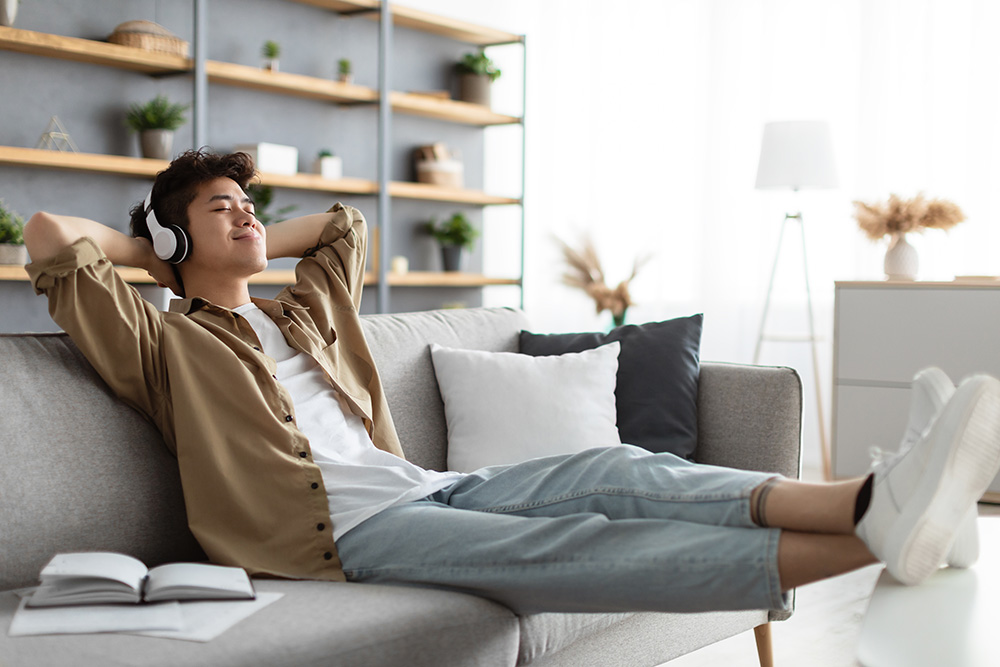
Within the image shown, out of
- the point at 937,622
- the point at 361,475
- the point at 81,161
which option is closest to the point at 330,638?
the point at 361,475

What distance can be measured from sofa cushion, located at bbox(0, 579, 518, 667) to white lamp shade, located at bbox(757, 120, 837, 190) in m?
3.15

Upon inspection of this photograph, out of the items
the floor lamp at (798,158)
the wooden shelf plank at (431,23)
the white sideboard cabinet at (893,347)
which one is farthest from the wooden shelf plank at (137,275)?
the white sideboard cabinet at (893,347)

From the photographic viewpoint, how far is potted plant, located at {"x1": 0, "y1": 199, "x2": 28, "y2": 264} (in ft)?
11.0

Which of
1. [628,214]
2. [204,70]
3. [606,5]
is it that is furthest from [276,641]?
[606,5]

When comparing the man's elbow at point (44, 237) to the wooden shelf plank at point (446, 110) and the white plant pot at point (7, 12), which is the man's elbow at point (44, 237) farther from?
the wooden shelf plank at point (446, 110)

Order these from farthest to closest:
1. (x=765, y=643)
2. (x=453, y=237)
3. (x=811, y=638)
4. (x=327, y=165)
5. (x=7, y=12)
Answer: (x=453, y=237), (x=327, y=165), (x=7, y=12), (x=811, y=638), (x=765, y=643)

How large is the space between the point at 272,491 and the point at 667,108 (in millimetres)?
4204

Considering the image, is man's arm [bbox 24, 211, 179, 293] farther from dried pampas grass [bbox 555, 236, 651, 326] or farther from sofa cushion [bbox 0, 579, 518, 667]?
dried pampas grass [bbox 555, 236, 651, 326]

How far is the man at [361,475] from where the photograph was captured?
123cm

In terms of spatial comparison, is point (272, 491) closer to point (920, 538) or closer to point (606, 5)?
point (920, 538)

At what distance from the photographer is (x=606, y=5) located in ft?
17.9

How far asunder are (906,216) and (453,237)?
7.15ft

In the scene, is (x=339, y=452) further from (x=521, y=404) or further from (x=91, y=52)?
(x=91, y=52)

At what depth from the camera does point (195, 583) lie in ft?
4.44
